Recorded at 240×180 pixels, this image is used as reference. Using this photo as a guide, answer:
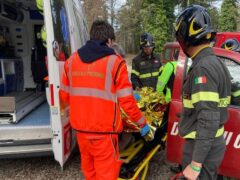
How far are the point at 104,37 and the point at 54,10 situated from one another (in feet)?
3.27

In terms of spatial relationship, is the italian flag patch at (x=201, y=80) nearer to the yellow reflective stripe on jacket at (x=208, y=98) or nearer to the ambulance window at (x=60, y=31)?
the yellow reflective stripe on jacket at (x=208, y=98)

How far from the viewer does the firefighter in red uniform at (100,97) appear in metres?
2.77

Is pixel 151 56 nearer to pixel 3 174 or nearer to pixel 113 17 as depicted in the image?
pixel 3 174

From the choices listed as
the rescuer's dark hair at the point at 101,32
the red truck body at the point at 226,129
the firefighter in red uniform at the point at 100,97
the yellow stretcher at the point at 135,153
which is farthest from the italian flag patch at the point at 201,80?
the yellow stretcher at the point at 135,153

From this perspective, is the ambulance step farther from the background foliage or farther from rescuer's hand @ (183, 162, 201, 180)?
the background foliage

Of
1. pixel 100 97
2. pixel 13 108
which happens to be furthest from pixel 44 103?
pixel 100 97

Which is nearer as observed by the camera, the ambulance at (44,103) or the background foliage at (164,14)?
the ambulance at (44,103)

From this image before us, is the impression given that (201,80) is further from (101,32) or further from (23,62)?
(23,62)

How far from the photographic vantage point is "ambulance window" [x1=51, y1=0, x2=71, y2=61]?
135 inches

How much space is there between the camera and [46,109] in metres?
5.32

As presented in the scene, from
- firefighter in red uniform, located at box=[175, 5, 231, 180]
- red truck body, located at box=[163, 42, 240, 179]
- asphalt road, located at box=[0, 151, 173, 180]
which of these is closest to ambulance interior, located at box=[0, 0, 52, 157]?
asphalt road, located at box=[0, 151, 173, 180]

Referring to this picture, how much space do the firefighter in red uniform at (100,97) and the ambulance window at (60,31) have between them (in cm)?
58

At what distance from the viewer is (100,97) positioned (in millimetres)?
2781

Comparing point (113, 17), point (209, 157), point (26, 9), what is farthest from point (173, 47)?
point (113, 17)
